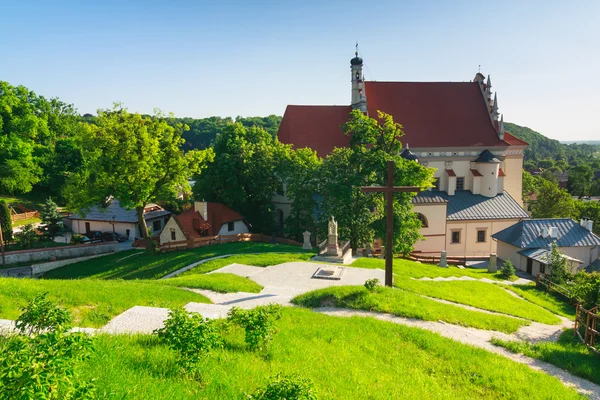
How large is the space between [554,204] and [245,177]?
3119 cm

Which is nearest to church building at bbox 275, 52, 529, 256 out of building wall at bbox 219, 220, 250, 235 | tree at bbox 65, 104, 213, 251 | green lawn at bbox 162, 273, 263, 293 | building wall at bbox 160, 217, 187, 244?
building wall at bbox 219, 220, 250, 235

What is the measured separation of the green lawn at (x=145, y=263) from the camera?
20469 millimetres

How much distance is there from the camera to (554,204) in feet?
132

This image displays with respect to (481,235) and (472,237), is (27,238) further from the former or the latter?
(481,235)

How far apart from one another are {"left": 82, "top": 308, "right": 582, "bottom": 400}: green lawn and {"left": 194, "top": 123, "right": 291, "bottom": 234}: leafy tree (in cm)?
2186

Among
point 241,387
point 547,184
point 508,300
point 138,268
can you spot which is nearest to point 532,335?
point 508,300

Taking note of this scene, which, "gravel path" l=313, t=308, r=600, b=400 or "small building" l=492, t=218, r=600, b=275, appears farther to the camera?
"small building" l=492, t=218, r=600, b=275

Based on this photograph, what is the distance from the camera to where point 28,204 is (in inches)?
1690

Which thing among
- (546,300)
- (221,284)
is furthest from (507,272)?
(221,284)

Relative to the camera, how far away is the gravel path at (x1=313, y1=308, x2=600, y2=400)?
25.8ft

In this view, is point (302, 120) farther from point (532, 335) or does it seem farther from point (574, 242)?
point (532, 335)

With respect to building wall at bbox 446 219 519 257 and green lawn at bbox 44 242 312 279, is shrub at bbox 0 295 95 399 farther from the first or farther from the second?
building wall at bbox 446 219 519 257

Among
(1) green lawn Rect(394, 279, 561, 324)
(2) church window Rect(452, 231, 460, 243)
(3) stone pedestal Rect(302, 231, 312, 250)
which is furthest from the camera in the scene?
(2) church window Rect(452, 231, 460, 243)

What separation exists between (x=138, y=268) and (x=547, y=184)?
39.8 metres
